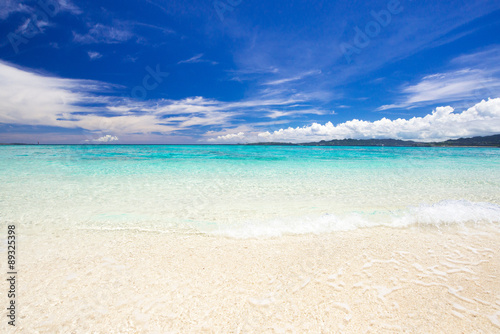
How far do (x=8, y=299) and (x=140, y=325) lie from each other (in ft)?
6.02

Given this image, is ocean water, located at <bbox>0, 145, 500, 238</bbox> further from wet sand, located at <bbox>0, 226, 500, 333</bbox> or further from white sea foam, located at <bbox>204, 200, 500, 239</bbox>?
wet sand, located at <bbox>0, 226, 500, 333</bbox>

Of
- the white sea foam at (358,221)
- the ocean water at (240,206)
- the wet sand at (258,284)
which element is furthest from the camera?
the ocean water at (240,206)

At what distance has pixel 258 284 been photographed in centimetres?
298

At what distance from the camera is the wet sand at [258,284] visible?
7.76ft

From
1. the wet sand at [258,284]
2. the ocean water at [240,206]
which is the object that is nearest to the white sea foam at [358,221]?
the ocean water at [240,206]

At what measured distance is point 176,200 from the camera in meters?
7.30

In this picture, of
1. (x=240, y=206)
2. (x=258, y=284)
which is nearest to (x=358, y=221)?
(x=240, y=206)

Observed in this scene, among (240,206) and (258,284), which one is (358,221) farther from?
(258,284)

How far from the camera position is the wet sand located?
93.1 inches

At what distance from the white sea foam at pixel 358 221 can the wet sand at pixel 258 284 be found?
15.8 inches

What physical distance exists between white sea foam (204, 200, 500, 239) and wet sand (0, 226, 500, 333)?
40cm

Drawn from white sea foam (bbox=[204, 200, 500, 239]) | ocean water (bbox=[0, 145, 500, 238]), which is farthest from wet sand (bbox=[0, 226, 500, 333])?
ocean water (bbox=[0, 145, 500, 238])

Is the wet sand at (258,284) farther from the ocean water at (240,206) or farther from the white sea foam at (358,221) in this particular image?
the ocean water at (240,206)

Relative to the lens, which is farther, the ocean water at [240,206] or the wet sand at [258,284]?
the ocean water at [240,206]
